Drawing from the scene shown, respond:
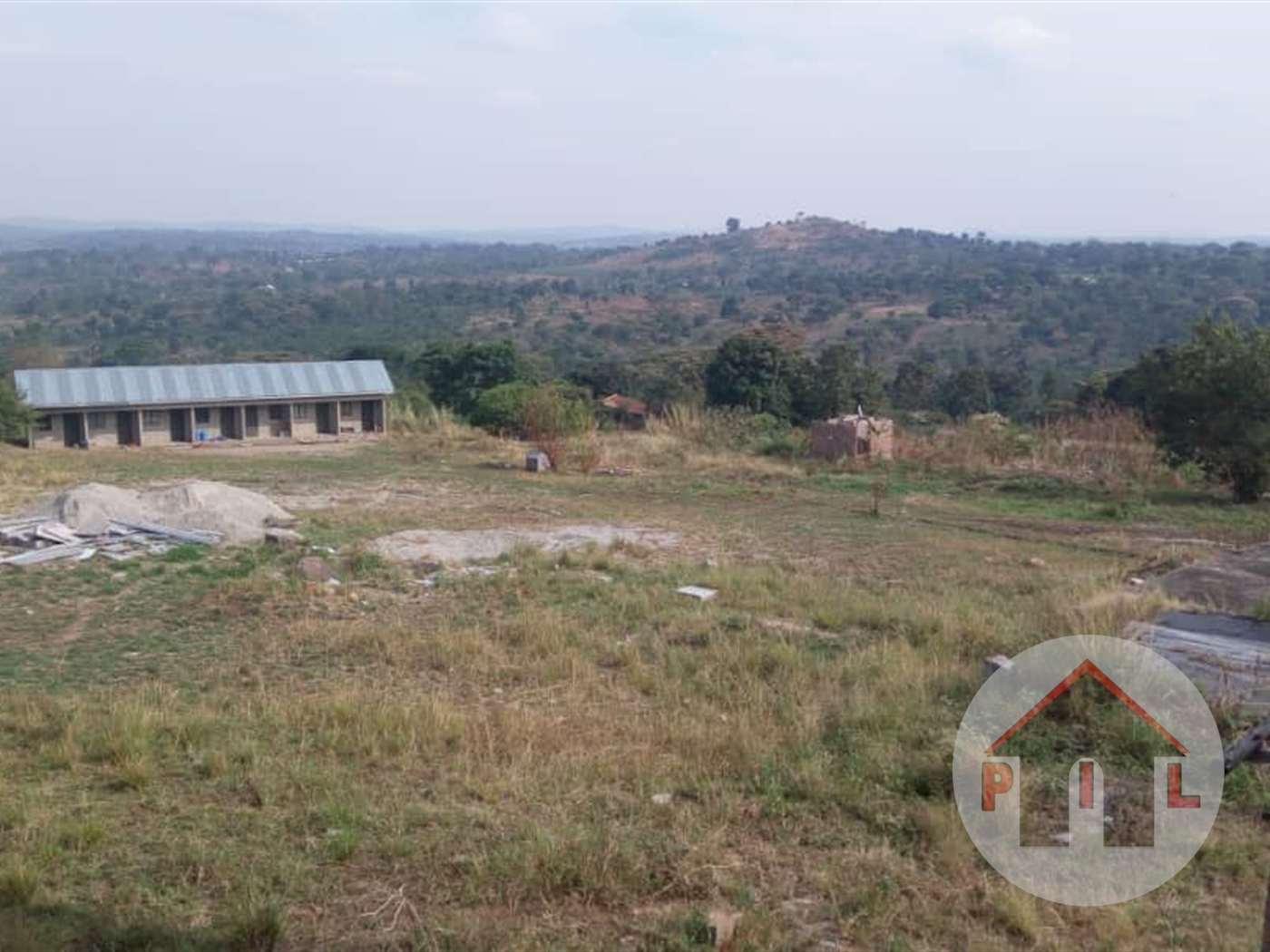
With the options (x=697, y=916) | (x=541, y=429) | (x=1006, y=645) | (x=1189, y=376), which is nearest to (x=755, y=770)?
(x=697, y=916)

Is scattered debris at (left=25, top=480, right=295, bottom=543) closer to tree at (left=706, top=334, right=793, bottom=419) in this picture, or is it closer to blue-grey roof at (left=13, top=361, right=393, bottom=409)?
blue-grey roof at (left=13, top=361, right=393, bottom=409)

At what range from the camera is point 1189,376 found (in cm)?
1833

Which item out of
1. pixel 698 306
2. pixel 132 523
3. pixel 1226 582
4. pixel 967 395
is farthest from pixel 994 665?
pixel 698 306

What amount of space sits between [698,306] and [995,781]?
91216 millimetres

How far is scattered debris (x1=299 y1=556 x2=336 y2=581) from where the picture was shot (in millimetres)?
10211

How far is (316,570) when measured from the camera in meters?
10.3

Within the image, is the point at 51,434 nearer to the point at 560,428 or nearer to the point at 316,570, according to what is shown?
the point at 560,428

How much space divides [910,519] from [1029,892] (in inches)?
475

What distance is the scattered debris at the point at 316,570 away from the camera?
33.5 ft

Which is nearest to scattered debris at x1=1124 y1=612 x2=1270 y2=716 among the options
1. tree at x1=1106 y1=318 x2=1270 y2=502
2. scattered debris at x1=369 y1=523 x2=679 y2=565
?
scattered debris at x1=369 y1=523 x2=679 y2=565

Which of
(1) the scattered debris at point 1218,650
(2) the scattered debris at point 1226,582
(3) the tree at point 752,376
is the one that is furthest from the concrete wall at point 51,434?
(1) the scattered debris at point 1218,650

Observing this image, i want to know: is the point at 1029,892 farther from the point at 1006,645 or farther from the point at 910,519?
the point at 910,519
